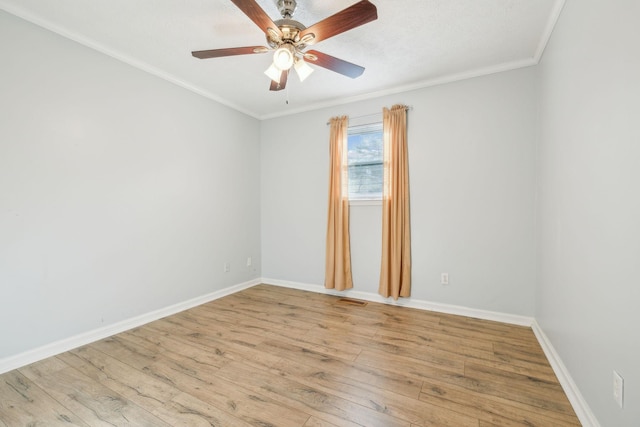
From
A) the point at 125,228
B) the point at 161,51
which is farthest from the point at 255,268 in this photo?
the point at 161,51

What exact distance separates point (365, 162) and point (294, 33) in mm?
2024

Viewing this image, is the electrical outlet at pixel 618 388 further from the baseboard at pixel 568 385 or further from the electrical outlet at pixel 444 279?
the electrical outlet at pixel 444 279

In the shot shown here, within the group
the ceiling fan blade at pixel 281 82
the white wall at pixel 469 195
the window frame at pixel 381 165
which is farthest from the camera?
the window frame at pixel 381 165

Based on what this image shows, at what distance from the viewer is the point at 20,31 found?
201 cm

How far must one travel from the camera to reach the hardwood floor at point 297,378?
1.52m

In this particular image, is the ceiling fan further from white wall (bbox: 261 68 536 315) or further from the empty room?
white wall (bbox: 261 68 536 315)

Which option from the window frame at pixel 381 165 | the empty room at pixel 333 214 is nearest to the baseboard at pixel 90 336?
the empty room at pixel 333 214

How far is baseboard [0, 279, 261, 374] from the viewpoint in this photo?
1979 millimetres

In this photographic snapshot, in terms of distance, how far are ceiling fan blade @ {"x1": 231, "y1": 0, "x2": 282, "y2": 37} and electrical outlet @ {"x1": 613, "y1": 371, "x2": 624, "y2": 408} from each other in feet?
8.39

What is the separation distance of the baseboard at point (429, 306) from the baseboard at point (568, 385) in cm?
36

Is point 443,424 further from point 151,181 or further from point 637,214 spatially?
point 151,181

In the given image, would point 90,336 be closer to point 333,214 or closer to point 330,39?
point 333,214

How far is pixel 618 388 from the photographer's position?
45.6 inches

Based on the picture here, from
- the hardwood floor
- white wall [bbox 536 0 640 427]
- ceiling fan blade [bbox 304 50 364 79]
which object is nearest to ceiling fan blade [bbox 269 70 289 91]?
ceiling fan blade [bbox 304 50 364 79]
